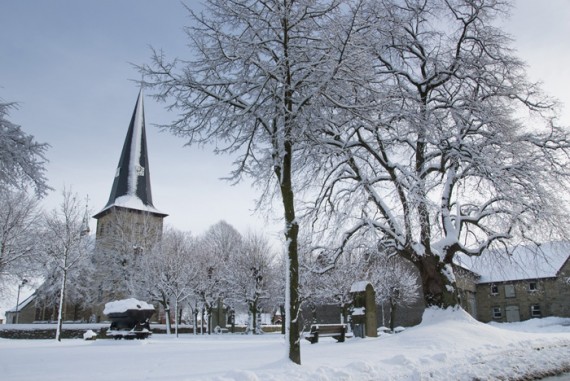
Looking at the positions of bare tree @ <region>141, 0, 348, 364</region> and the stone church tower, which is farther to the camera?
the stone church tower

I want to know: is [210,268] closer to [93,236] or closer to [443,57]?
[93,236]

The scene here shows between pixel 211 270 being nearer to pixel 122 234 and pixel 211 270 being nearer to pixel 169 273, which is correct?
pixel 169 273

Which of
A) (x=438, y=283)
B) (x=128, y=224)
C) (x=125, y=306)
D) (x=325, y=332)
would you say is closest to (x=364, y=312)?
(x=325, y=332)

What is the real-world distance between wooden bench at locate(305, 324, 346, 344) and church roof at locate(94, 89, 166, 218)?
44.2 metres

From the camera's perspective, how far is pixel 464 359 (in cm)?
1091

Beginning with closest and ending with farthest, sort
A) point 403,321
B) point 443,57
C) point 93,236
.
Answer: point 443,57 < point 403,321 < point 93,236

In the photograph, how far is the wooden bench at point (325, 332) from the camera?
17.6 m

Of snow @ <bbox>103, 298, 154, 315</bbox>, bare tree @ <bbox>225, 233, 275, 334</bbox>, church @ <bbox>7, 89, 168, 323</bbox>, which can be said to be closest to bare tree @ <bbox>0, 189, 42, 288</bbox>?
church @ <bbox>7, 89, 168, 323</bbox>

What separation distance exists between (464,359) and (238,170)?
7228 mm

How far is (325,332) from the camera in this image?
18016mm

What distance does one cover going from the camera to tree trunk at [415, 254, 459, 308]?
16922 millimetres

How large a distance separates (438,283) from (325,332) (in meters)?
4.83

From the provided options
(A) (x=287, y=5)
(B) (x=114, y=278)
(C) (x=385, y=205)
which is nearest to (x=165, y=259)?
(B) (x=114, y=278)

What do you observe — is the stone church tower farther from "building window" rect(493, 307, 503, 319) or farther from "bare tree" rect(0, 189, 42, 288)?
"building window" rect(493, 307, 503, 319)
